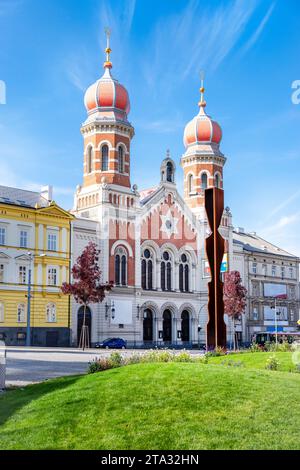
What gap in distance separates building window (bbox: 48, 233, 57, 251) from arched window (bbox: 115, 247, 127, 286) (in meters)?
7.31

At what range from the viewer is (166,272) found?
204 feet

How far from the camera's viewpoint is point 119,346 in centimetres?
5069

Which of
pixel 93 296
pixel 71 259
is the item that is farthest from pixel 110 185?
pixel 93 296

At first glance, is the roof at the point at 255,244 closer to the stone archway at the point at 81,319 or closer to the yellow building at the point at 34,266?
the stone archway at the point at 81,319

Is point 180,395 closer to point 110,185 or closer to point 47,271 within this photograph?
point 47,271

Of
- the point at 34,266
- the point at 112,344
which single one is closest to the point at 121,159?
the point at 34,266

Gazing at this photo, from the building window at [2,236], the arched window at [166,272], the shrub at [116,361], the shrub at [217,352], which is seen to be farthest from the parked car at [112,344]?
the shrub at [116,361]

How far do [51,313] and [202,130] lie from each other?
3093 cm

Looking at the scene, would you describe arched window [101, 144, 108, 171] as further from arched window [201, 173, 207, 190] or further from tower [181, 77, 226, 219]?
arched window [201, 173, 207, 190]

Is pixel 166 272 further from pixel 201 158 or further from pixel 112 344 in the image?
pixel 201 158

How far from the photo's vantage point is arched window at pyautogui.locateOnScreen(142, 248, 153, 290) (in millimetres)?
59500

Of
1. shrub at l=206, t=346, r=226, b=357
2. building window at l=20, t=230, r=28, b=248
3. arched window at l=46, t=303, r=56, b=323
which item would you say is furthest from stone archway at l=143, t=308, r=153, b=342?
shrub at l=206, t=346, r=226, b=357

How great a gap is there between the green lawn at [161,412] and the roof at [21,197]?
125 ft
